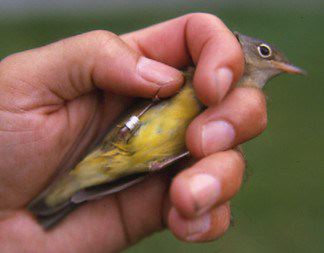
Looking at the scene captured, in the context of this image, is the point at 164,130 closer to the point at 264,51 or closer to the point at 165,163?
the point at 165,163

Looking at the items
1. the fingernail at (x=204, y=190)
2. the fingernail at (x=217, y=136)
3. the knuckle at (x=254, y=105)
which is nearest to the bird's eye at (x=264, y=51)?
the knuckle at (x=254, y=105)

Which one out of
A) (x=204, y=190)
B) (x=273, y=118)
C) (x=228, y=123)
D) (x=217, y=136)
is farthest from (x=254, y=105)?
(x=273, y=118)

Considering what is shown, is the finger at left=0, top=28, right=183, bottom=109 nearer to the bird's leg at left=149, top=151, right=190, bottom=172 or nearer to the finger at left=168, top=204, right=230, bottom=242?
the bird's leg at left=149, top=151, right=190, bottom=172

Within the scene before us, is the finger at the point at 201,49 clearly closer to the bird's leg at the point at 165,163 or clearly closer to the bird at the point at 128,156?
the bird at the point at 128,156

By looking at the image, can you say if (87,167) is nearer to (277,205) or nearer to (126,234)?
(126,234)

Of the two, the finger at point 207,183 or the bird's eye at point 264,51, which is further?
the bird's eye at point 264,51

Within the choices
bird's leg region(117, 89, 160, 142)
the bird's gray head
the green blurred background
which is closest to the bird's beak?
the bird's gray head

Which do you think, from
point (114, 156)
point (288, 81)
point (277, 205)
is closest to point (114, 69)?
point (114, 156)

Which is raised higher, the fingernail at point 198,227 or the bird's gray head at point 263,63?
the bird's gray head at point 263,63
